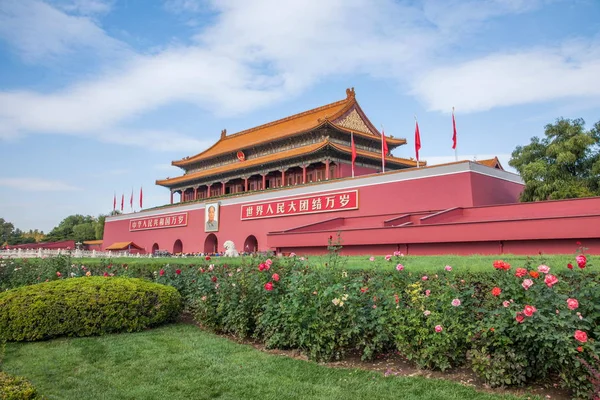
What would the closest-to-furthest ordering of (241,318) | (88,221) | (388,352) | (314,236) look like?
(388,352) → (241,318) → (314,236) → (88,221)

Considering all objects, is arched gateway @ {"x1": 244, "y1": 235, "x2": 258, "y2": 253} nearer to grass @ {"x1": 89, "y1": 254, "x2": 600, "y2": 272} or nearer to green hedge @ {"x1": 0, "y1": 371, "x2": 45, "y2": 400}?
grass @ {"x1": 89, "y1": 254, "x2": 600, "y2": 272}

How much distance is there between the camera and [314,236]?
55.0 ft

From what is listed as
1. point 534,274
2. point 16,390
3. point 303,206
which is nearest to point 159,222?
point 303,206

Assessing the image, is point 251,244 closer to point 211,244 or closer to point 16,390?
point 211,244

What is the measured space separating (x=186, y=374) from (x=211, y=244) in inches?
991

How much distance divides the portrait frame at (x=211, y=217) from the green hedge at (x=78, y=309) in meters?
21.4

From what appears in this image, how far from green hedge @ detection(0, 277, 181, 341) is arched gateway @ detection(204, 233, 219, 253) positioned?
72.9ft

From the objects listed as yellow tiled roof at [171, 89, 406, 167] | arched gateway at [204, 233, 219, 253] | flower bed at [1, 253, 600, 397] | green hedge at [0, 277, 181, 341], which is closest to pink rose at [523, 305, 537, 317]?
flower bed at [1, 253, 600, 397]

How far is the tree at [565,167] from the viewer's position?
1692 centimetres

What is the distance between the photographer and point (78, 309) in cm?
621

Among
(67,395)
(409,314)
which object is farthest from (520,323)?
(67,395)

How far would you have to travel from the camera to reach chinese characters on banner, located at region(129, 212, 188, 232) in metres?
31.2

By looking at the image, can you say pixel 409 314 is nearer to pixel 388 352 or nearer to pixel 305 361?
pixel 388 352

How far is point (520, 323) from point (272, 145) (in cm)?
2643
